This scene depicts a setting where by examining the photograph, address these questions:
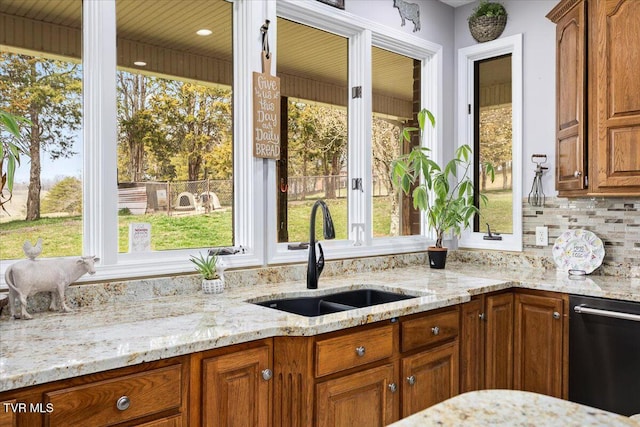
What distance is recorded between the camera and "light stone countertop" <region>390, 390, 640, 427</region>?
2.98ft

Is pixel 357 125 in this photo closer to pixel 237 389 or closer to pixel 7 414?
pixel 237 389

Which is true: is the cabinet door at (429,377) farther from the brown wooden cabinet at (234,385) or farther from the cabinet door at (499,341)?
the brown wooden cabinet at (234,385)

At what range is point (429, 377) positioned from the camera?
2285 mm

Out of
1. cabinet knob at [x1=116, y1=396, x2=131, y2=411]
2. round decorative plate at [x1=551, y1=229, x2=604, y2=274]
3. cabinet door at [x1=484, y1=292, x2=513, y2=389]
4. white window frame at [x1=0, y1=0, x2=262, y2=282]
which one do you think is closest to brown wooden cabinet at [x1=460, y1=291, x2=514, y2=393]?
cabinet door at [x1=484, y1=292, x2=513, y2=389]

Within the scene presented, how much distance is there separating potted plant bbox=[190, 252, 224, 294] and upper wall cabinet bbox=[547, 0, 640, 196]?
1.97 metres

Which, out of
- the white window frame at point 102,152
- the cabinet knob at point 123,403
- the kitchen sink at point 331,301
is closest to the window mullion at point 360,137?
the kitchen sink at point 331,301

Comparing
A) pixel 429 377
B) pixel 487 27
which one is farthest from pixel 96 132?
pixel 487 27

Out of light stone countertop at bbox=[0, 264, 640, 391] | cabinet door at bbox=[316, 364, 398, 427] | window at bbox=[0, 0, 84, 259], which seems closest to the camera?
light stone countertop at bbox=[0, 264, 640, 391]

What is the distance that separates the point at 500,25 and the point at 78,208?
2.88 m

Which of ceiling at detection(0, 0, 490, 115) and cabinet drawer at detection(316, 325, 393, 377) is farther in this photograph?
ceiling at detection(0, 0, 490, 115)

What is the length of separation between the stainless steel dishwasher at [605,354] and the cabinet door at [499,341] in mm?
314

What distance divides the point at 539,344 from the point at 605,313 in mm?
411

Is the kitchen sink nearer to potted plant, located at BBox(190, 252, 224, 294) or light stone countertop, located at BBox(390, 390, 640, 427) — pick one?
potted plant, located at BBox(190, 252, 224, 294)

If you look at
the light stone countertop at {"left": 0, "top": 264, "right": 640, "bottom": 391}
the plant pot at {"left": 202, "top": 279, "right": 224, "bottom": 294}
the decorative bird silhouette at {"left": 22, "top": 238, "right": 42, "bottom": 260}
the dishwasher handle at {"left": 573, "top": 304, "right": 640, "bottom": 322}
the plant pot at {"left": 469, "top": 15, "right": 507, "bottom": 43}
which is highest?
the plant pot at {"left": 469, "top": 15, "right": 507, "bottom": 43}
